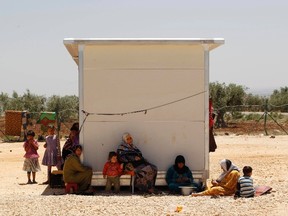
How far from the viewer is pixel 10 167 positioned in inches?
631

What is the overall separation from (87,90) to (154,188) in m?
2.28

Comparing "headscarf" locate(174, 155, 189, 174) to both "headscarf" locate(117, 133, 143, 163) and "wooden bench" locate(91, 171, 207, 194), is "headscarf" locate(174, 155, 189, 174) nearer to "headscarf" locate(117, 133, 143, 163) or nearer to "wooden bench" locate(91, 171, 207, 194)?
"wooden bench" locate(91, 171, 207, 194)

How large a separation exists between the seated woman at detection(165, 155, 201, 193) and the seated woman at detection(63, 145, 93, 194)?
1.51m

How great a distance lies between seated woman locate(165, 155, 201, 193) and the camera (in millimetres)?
10875

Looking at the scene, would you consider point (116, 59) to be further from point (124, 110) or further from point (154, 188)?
point (154, 188)

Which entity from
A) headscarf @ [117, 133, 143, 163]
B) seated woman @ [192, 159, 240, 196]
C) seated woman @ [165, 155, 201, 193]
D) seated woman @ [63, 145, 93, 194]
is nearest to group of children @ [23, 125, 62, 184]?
seated woman @ [63, 145, 93, 194]

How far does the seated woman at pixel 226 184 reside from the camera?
10188 millimetres

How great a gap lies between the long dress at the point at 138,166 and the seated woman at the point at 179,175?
0.31 metres

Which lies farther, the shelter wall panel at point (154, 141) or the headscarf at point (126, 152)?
the shelter wall panel at point (154, 141)

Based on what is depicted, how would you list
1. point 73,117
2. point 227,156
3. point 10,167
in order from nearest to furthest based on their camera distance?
point 10,167 < point 227,156 < point 73,117

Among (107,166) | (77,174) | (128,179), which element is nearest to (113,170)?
(107,166)

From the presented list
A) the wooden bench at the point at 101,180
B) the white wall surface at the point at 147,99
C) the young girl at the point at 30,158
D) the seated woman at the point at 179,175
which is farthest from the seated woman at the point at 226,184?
the young girl at the point at 30,158

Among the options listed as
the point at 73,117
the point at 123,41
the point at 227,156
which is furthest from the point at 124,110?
the point at 73,117

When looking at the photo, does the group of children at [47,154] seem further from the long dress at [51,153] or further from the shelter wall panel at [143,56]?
the shelter wall panel at [143,56]
